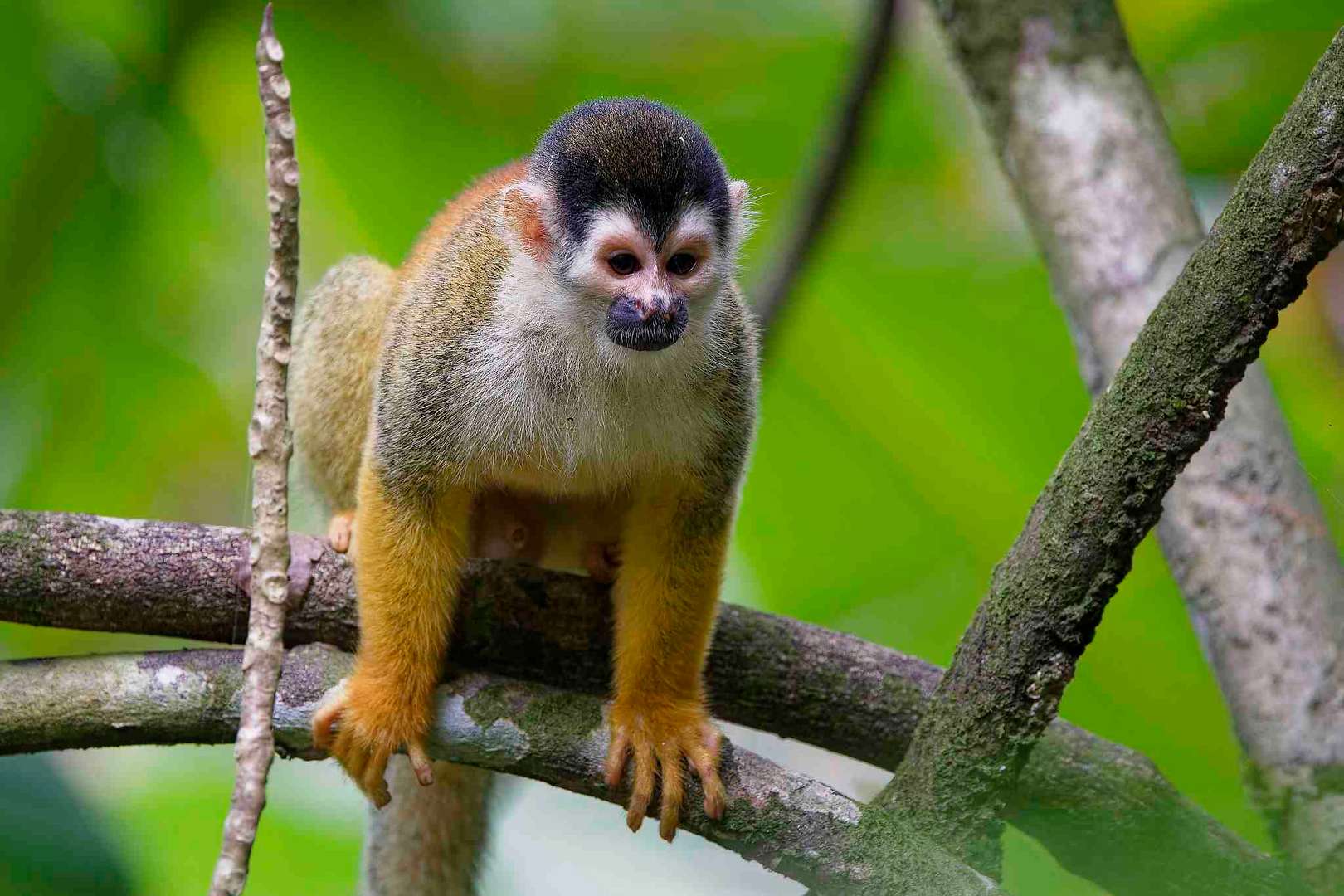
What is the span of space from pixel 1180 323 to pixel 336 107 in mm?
4533

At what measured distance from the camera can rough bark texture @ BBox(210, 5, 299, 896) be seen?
79.9 inches

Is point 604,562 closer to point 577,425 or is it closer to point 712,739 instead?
point 577,425

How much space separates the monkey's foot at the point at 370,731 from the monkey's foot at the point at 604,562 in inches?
25.3

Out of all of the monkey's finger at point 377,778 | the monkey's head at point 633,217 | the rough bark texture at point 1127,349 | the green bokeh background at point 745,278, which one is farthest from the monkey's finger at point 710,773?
the green bokeh background at point 745,278

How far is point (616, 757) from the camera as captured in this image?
2.80m

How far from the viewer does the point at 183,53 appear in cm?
560

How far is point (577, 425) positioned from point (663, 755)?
0.77 metres

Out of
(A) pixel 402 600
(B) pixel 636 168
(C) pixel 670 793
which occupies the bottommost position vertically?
(C) pixel 670 793

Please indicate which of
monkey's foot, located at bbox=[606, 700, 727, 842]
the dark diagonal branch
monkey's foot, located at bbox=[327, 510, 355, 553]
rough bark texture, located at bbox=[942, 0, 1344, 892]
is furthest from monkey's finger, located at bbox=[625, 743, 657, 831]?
the dark diagonal branch

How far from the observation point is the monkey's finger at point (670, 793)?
109 inches

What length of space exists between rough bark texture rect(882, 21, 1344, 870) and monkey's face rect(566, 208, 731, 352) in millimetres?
828

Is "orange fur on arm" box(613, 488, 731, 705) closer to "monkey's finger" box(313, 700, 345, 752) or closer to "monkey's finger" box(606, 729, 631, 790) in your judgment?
"monkey's finger" box(606, 729, 631, 790)

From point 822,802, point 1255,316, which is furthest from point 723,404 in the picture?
point 1255,316

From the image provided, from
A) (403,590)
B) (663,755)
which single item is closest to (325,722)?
(403,590)
